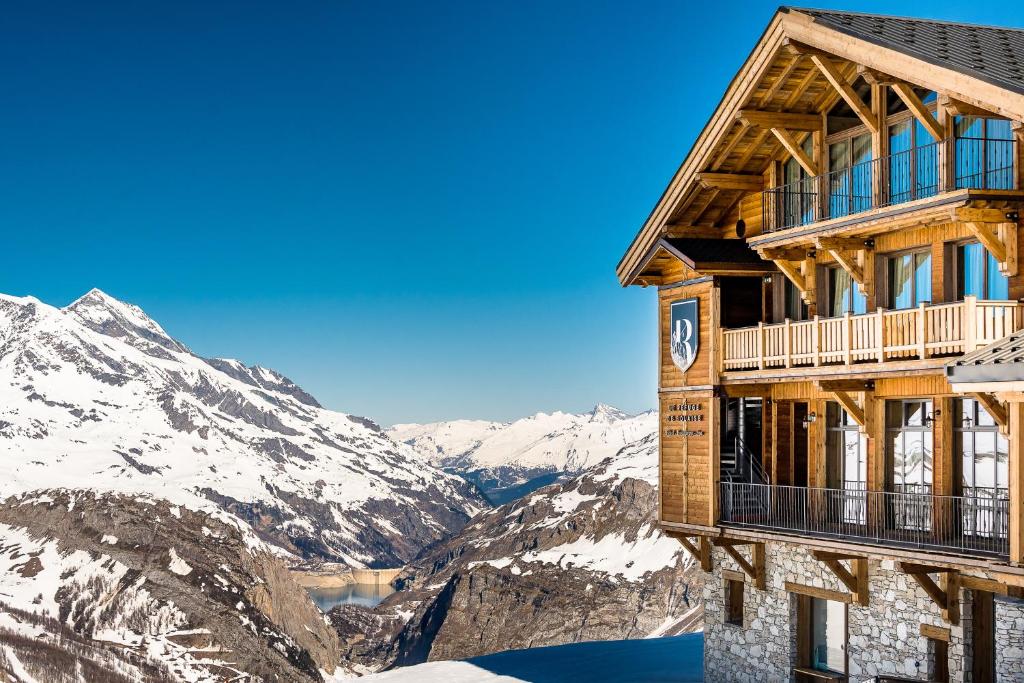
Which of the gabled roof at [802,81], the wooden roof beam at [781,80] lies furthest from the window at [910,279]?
the wooden roof beam at [781,80]

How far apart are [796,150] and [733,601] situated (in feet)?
38.7

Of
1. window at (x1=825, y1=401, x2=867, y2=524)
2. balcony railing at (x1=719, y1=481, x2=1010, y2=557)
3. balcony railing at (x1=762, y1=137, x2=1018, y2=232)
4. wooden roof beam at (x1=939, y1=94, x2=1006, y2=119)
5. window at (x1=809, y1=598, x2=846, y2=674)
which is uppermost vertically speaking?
wooden roof beam at (x1=939, y1=94, x2=1006, y2=119)

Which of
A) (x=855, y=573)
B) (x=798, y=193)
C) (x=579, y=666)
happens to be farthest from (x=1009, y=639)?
(x=579, y=666)

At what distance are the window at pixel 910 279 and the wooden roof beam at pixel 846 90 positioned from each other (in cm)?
285

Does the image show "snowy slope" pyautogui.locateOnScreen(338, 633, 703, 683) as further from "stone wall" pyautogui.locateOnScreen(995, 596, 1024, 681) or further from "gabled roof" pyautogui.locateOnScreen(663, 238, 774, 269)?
"stone wall" pyautogui.locateOnScreen(995, 596, 1024, 681)

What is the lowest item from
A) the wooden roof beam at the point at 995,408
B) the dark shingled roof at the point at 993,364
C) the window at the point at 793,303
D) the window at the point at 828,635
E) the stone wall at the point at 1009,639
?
the window at the point at 828,635

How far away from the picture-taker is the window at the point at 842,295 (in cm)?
2934

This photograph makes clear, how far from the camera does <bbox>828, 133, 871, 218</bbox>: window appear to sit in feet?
92.6

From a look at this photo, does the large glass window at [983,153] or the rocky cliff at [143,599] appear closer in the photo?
the large glass window at [983,153]

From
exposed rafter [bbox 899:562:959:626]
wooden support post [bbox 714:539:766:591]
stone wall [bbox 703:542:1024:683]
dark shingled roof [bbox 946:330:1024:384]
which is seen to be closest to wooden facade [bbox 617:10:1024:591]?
dark shingled roof [bbox 946:330:1024:384]

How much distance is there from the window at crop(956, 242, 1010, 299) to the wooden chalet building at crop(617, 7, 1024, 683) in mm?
55

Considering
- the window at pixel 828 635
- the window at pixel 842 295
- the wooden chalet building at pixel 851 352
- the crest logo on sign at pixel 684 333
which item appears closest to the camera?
the wooden chalet building at pixel 851 352

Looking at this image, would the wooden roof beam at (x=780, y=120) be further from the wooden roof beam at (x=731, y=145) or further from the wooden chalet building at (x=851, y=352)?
the wooden roof beam at (x=731, y=145)

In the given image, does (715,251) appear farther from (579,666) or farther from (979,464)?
(579,666)
